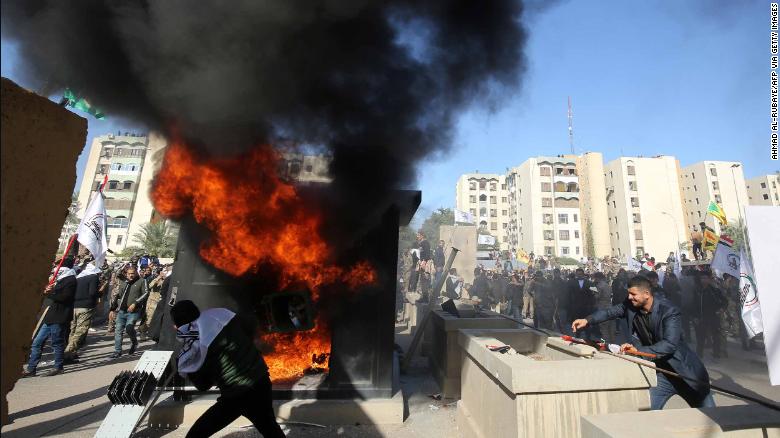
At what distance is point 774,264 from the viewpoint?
2.33m

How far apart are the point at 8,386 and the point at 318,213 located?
391cm

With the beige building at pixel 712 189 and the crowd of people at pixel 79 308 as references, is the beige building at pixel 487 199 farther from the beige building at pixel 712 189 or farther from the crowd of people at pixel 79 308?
the crowd of people at pixel 79 308

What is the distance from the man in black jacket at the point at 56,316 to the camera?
20.3ft

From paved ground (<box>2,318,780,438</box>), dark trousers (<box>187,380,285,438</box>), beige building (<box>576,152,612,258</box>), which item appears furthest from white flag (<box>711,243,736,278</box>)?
beige building (<box>576,152,612,258</box>)

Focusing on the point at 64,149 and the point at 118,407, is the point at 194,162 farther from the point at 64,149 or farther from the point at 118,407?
the point at 64,149

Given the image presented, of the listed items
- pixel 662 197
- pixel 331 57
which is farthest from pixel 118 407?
pixel 662 197

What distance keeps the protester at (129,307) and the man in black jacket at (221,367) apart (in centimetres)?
578

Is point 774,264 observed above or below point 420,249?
below

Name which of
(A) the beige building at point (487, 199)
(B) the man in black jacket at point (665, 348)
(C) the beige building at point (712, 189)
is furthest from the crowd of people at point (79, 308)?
(C) the beige building at point (712, 189)

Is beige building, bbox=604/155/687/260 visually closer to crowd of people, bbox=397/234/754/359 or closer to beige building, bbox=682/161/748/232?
beige building, bbox=682/161/748/232

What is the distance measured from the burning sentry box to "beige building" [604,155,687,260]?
69651mm

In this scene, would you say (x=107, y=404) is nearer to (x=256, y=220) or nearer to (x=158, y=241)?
(x=256, y=220)

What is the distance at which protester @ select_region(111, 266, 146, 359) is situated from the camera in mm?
7617

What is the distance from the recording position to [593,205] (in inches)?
2584
